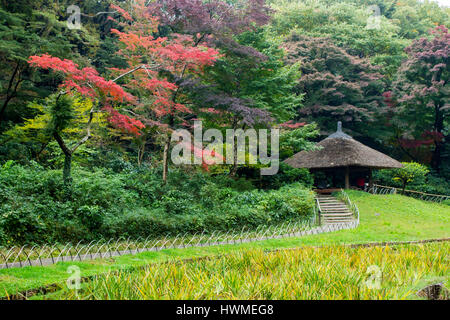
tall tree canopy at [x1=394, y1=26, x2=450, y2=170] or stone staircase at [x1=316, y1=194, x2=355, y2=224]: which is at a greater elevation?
tall tree canopy at [x1=394, y1=26, x2=450, y2=170]

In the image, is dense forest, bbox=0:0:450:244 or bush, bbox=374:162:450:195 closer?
dense forest, bbox=0:0:450:244

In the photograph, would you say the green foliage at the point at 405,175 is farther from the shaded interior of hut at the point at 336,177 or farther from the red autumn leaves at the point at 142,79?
the red autumn leaves at the point at 142,79

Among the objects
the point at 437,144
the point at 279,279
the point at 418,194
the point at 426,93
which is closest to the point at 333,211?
the point at 418,194

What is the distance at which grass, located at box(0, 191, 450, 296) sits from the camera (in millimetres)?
5820

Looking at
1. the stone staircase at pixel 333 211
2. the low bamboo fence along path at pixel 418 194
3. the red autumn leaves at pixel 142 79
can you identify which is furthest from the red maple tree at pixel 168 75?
the low bamboo fence along path at pixel 418 194

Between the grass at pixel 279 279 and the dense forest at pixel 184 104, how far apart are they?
3.81m

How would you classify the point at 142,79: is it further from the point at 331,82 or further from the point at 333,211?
the point at 331,82

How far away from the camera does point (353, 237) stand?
431 inches

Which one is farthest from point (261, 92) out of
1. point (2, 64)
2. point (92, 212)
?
point (2, 64)

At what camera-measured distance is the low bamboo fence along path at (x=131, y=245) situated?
688cm

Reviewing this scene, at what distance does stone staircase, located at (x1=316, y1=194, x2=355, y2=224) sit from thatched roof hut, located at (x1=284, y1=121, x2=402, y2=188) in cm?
215

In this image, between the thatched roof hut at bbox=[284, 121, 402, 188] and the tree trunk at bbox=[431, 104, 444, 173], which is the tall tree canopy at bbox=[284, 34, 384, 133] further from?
the tree trunk at bbox=[431, 104, 444, 173]

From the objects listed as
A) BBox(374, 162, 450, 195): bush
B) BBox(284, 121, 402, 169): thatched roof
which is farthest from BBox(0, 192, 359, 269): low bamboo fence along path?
BBox(374, 162, 450, 195): bush
